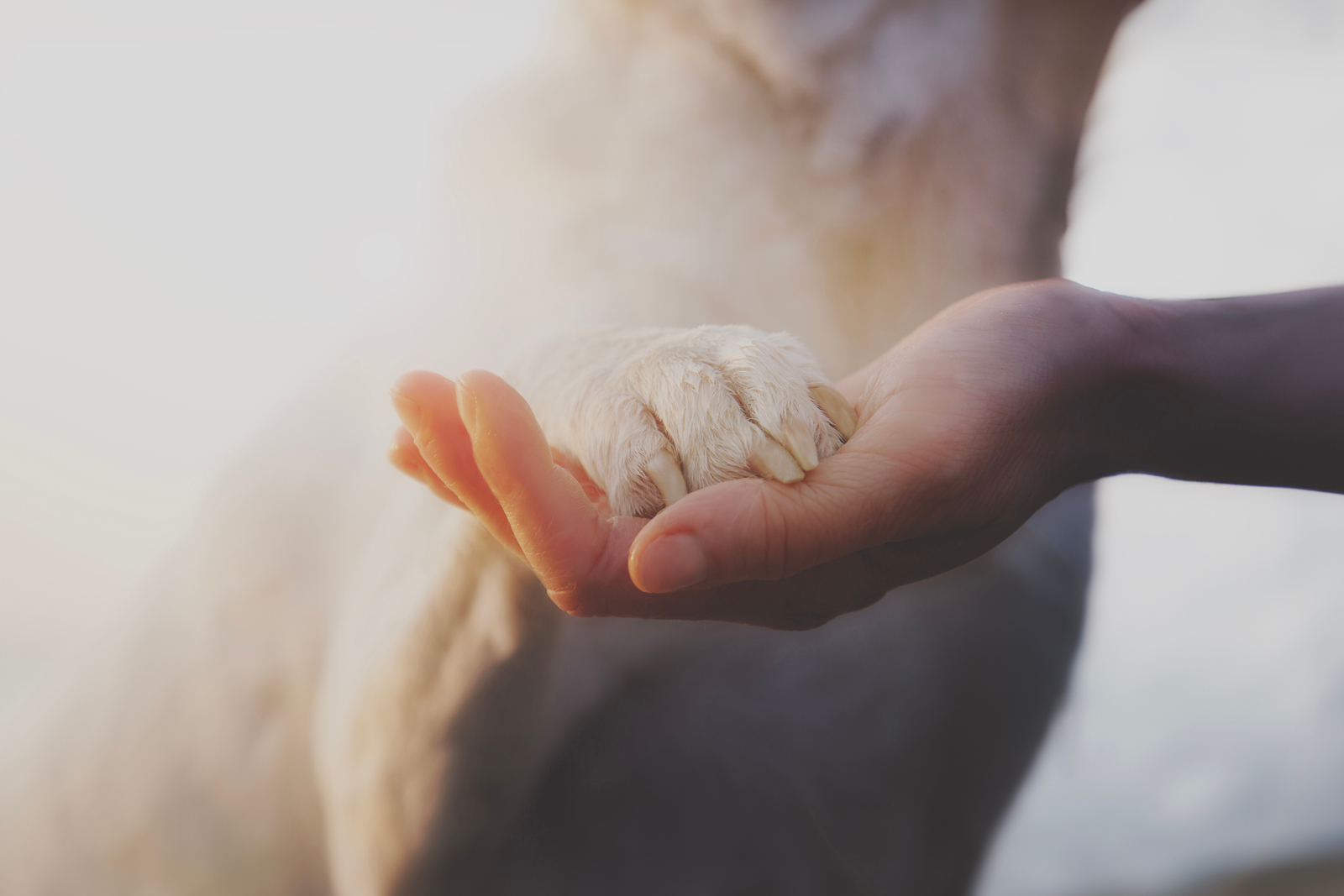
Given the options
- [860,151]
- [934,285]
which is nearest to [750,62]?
[860,151]

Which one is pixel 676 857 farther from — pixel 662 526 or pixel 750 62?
pixel 750 62

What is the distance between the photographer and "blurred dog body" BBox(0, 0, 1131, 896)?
0.71 meters

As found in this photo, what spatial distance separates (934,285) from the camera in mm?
1017

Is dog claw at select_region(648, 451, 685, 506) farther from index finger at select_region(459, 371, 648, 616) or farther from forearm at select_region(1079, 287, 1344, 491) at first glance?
forearm at select_region(1079, 287, 1344, 491)

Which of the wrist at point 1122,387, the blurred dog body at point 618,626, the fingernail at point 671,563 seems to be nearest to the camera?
the fingernail at point 671,563

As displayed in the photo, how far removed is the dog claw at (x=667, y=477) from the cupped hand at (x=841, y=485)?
0.09 ft

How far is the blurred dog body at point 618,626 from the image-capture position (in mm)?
706

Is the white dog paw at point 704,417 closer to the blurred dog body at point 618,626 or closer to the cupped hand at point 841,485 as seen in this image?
the cupped hand at point 841,485

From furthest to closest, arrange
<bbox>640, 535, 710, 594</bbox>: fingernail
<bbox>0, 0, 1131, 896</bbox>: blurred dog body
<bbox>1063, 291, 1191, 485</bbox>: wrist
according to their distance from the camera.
Answer: <bbox>0, 0, 1131, 896</bbox>: blurred dog body < <bbox>1063, 291, 1191, 485</bbox>: wrist < <bbox>640, 535, 710, 594</bbox>: fingernail

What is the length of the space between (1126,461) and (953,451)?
0.30 m

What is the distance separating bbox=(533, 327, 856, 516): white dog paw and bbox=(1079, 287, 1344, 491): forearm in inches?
11.0

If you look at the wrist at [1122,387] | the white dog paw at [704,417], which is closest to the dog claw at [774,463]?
the white dog paw at [704,417]

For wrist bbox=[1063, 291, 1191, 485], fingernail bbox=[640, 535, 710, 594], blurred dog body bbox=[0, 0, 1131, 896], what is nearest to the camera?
fingernail bbox=[640, 535, 710, 594]

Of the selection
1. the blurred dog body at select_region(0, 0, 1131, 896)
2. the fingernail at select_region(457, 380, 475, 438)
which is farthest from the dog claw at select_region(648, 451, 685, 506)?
the blurred dog body at select_region(0, 0, 1131, 896)
